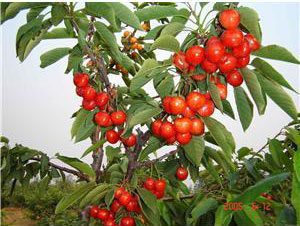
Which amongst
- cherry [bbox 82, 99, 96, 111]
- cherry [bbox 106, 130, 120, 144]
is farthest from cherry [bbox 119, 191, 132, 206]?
cherry [bbox 82, 99, 96, 111]

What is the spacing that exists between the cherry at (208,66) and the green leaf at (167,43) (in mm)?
126

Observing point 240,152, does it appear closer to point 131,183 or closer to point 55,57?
point 131,183

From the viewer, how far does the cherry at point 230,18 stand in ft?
3.76

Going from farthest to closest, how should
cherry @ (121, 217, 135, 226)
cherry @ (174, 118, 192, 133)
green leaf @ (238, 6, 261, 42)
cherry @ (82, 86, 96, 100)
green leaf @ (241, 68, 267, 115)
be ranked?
cherry @ (121, 217, 135, 226)
cherry @ (82, 86, 96, 100)
cherry @ (174, 118, 192, 133)
green leaf @ (241, 68, 267, 115)
green leaf @ (238, 6, 261, 42)

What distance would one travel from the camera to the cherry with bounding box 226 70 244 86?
1.33 meters

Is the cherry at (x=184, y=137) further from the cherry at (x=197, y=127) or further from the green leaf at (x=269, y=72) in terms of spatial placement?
the green leaf at (x=269, y=72)

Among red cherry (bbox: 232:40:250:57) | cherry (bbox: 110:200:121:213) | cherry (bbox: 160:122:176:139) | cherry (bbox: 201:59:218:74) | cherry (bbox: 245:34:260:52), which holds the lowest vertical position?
cherry (bbox: 110:200:121:213)

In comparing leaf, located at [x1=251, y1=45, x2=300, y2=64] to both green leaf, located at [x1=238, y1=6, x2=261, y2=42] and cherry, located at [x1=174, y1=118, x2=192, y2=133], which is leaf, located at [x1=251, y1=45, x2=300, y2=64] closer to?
green leaf, located at [x1=238, y1=6, x2=261, y2=42]

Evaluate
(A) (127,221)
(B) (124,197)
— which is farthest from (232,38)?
(A) (127,221)

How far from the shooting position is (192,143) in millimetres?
1497

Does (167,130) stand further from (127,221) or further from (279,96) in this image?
(127,221)

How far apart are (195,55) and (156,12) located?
0.30m

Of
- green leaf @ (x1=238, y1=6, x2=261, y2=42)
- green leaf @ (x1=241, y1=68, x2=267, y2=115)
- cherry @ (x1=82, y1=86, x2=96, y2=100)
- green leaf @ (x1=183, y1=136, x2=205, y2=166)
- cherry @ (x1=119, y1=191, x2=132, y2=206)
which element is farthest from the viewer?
cherry @ (x1=119, y1=191, x2=132, y2=206)

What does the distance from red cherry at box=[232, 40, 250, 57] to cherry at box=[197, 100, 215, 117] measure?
24 cm
